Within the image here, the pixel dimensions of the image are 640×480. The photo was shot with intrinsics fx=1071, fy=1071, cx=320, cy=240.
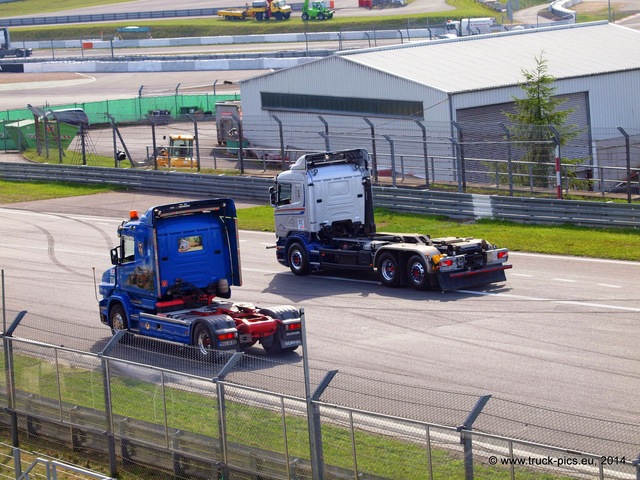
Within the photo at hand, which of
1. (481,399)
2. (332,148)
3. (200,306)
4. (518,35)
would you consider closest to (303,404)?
(481,399)

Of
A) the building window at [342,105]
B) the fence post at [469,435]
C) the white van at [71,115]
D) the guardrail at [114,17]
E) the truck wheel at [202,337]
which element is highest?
the guardrail at [114,17]

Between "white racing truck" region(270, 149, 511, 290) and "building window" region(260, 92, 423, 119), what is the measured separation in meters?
15.7

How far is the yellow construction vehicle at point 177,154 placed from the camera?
140ft

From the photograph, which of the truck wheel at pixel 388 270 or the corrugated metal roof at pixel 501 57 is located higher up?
the corrugated metal roof at pixel 501 57

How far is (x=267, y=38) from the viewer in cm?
10044

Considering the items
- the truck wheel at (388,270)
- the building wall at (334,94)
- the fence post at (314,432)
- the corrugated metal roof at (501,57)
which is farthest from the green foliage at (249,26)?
the fence post at (314,432)

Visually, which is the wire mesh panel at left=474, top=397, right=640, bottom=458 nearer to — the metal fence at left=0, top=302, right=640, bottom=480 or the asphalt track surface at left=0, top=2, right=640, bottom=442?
the metal fence at left=0, top=302, right=640, bottom=480

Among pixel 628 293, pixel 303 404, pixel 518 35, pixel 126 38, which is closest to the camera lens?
pixel 303 404

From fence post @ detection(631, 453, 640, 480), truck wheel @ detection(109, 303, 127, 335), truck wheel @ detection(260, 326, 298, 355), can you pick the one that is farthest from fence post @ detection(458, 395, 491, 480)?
truck wheel @ detection(109, 303, 127, 335)

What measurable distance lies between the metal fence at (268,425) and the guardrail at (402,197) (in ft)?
46.3

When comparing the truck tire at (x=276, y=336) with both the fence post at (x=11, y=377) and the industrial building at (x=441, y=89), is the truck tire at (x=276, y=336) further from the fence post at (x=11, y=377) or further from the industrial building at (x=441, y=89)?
the industrial building at (x=441, y=89)

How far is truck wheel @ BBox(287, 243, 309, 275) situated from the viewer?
78.6ft

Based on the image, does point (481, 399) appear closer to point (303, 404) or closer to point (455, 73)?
point (303, 404)

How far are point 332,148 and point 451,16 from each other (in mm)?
63993
